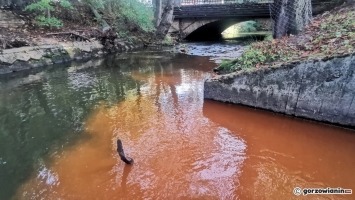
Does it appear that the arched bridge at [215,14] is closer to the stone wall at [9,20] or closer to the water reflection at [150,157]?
the stone wall at [9,20]

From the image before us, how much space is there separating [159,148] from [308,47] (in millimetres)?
3700

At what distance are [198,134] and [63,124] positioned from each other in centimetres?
252

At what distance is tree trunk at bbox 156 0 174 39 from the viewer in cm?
1770

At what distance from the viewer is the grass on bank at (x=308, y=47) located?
5332 mm

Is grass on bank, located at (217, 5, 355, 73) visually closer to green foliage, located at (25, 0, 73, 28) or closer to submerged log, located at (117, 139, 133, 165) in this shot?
submerged log, located at (117, 139, 133, 165)

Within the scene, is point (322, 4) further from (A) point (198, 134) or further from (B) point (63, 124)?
(B) point (63, 124)

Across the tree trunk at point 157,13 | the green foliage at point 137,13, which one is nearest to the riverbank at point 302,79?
the green foliage at point 137,13

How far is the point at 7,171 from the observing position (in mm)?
3902

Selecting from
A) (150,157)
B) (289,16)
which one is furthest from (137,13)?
(150,157)

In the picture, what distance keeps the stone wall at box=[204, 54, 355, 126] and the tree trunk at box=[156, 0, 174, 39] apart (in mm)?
12623

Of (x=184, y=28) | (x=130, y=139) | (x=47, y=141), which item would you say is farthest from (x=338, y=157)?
(x=184, y=28)

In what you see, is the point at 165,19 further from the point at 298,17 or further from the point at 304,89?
the point at 304,89

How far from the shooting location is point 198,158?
411cm

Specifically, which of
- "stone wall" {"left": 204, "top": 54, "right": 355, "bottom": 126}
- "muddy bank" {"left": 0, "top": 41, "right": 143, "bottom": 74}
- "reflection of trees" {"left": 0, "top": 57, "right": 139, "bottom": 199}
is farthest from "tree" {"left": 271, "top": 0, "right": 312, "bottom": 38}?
"muddy bank" {"left": 0, "top": 41, "right": 143, "bottom": 74}
